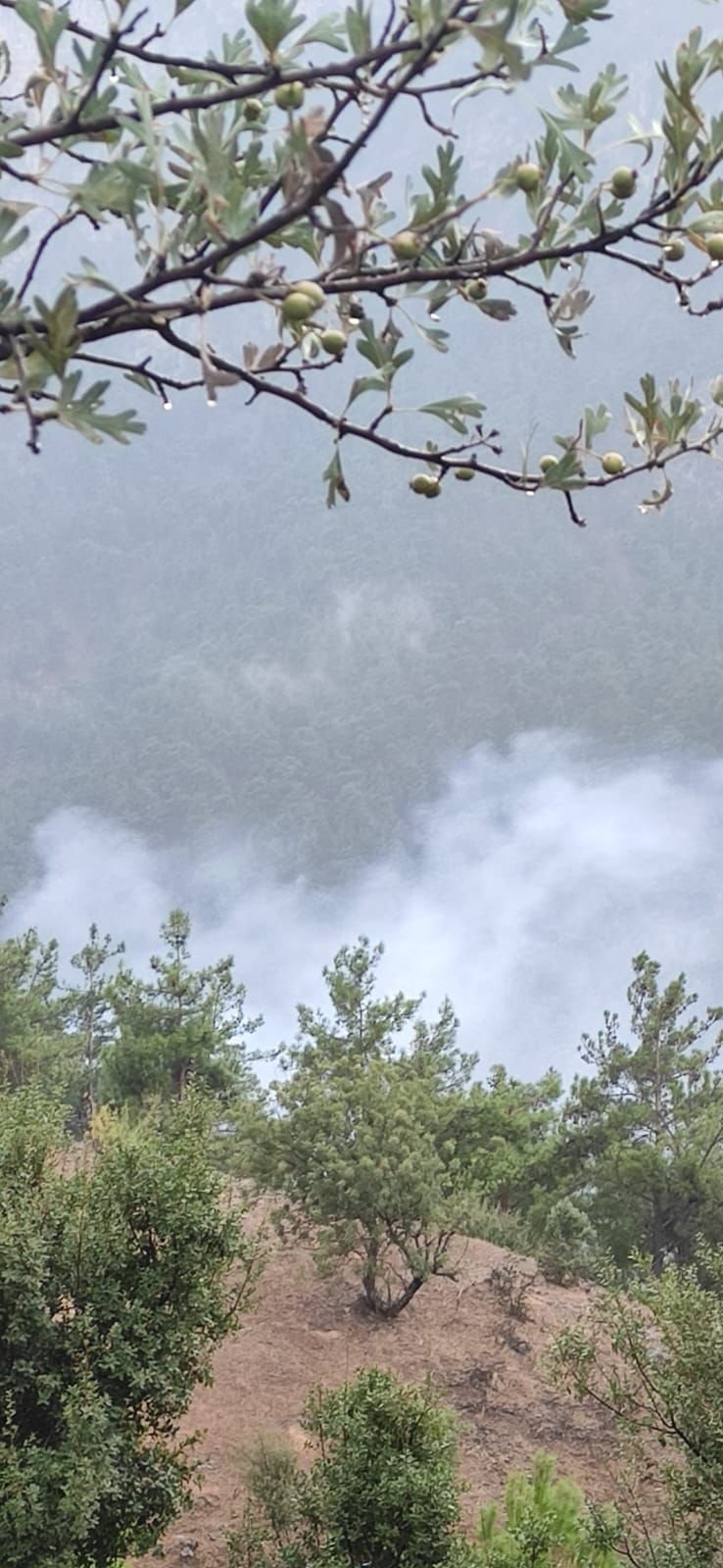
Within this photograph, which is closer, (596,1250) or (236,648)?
(596,1250)

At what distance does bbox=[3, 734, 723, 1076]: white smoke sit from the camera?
352 ft

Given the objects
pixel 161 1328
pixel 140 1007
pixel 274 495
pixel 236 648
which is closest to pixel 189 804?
pixel 236 648

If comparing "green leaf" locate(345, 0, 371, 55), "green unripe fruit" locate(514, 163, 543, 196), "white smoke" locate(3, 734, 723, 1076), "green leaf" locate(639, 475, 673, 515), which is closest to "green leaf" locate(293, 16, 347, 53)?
"green leaf" locate(345, 0, 371, 55)

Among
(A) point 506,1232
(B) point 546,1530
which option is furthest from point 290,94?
(A) point 506,1232

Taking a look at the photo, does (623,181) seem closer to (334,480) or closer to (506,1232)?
(334,480)

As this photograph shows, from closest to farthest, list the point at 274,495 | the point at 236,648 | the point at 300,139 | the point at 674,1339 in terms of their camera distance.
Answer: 1. the point at 300,139
2. the point at 674,1339
3. the point at 236,648
4. the point at 274,495

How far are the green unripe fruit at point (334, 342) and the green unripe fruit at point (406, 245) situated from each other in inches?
4.6

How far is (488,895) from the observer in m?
120

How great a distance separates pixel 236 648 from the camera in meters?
133

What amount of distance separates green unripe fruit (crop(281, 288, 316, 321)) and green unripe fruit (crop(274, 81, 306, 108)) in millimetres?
217

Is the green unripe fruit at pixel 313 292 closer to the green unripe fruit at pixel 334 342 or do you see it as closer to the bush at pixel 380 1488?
the green unripe fruit at pixel 334 342

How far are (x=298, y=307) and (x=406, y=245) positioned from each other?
0.46ft

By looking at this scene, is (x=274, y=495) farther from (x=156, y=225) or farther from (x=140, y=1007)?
(x=156, y=225)

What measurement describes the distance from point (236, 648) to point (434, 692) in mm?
24123
